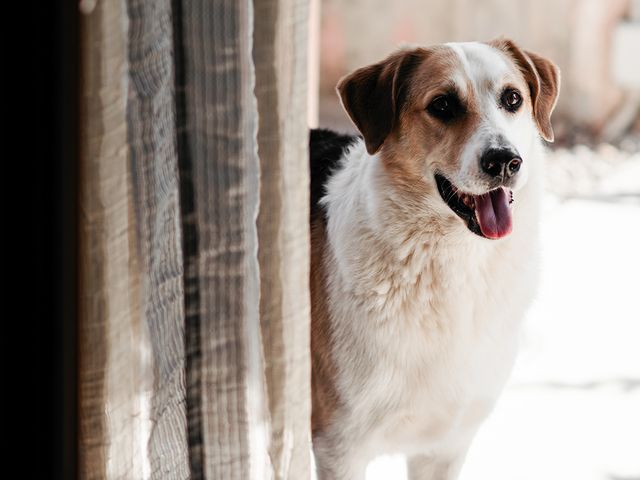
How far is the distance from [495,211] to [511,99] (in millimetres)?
264

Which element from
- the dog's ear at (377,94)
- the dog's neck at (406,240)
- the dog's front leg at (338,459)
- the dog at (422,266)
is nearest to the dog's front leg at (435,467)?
the dog at (422,266)

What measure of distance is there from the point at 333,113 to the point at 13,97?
5259 mm

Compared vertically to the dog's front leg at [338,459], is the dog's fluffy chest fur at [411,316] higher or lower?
higher

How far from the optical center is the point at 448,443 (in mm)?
1970

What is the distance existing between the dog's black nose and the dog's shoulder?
0.48 meters

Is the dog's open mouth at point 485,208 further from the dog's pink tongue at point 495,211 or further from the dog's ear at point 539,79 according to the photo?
the dog's ear at point 539,79

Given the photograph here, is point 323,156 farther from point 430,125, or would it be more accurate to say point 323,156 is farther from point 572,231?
point 572,231

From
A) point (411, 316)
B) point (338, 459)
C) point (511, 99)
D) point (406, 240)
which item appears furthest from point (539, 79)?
point (338, 459)

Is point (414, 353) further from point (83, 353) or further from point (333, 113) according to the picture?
point (333, 113)

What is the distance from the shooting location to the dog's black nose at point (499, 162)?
5.52 feet

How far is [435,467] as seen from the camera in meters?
2.13

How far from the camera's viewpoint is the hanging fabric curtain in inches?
47.9

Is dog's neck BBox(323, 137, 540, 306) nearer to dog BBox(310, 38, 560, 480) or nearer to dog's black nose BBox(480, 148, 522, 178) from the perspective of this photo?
dog BBox(310, 38, 560, 480)

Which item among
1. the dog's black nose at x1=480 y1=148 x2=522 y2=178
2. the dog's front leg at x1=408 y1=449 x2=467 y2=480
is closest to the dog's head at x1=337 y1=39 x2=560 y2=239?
the dog's black nose at x1=480 y1=148 x2=522 y2=178
